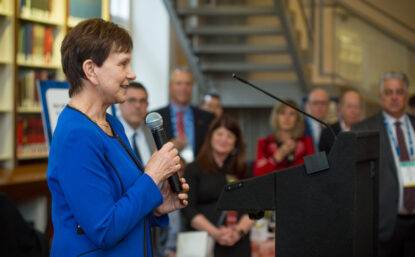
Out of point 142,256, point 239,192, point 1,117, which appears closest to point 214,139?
point 239,192

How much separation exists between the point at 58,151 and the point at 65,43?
0.30m

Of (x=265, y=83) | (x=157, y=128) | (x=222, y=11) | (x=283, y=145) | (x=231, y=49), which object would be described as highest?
(x=222, y=11)

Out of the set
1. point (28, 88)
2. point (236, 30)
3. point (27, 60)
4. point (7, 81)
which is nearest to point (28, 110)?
point (28, 88)

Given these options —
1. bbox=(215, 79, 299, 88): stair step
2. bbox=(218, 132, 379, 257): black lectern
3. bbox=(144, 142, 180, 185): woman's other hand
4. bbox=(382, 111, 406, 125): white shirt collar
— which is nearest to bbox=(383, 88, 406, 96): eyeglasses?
bbox=(382, 111, 406, 125): white shirt collar

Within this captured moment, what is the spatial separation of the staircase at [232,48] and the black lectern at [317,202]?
13.9 feet

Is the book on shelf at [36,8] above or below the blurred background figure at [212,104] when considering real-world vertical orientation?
above

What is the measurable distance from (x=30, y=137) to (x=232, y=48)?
8.96 ft

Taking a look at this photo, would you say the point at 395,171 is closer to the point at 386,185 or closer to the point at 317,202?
the point at 386,185

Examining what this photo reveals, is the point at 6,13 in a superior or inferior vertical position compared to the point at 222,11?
inferior

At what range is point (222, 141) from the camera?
3.04 metres

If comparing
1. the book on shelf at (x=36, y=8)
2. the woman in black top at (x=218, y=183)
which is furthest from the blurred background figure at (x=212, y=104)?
the woman in black top at (x=218, y=183)

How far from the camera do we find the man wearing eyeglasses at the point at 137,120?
9.89ft

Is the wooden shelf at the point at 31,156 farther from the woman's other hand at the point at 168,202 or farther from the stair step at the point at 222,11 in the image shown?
the woman's other hand at the point at 168,202

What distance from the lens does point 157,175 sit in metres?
1.29
